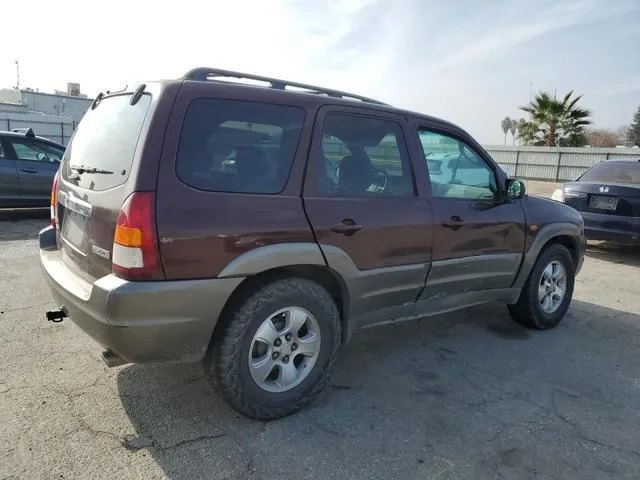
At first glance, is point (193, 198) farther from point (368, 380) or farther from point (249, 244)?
point (368, 380)

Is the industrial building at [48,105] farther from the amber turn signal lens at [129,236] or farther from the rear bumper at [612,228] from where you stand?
the amber turn signal lens at [129,236]

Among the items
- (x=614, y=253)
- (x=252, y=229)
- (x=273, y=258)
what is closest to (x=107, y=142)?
(x=252, y=229)

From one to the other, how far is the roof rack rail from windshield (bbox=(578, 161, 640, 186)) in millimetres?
6135

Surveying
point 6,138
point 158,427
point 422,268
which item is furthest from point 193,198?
point 6,138

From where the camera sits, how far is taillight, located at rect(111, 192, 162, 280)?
8.00ft

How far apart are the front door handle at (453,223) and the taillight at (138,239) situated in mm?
2050

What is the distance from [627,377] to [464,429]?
Result: 1.63 m

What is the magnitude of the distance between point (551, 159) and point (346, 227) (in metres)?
24.9

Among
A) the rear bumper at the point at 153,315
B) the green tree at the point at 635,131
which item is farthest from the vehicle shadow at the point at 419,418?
the green tree at the point at 635,131

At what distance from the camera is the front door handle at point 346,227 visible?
3.04m

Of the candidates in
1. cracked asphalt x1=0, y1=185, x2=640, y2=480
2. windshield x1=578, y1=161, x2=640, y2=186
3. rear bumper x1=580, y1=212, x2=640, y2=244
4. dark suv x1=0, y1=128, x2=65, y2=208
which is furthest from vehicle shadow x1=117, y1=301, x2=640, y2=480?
dark suv x1=0, y1=128, x2=65, y2=208

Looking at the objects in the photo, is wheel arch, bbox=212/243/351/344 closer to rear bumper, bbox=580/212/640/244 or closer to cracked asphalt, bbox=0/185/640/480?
cracked asphalt, bbox=0/185/640/480

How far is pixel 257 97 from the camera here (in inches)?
114

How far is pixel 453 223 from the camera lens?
3686mm
